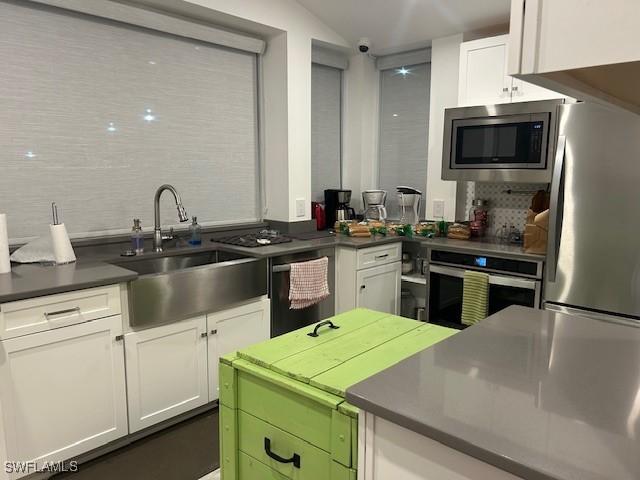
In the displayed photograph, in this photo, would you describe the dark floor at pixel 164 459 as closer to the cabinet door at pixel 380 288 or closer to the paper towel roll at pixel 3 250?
the paper towel roll at pixel 3 250

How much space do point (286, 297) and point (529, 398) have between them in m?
2.22

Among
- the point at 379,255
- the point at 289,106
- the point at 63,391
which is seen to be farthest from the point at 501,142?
the point at 63,391

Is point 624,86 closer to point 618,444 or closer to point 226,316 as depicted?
point 618,444

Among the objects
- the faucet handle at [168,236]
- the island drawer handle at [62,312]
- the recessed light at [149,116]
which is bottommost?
the island drawer handle at [62,312]

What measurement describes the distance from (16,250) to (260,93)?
2032mm

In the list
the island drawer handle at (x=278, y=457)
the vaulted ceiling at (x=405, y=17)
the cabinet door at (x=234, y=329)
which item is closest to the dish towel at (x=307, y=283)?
the cabinet door at (x=234, y=329)

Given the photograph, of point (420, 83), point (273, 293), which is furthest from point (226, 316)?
point (420, 83)

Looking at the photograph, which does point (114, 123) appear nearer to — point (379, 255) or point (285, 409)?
point (379, 255)

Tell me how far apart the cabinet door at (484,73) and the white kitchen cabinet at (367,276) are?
1199mm

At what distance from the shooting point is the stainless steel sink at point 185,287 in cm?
235

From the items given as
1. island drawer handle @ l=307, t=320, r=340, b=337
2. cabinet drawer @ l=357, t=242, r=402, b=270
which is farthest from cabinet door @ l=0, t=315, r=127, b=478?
cabinet drawer @ l=357, t=242, r=402, b=270

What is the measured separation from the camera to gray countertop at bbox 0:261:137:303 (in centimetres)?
199

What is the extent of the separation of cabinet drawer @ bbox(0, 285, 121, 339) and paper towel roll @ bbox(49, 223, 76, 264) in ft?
1.50

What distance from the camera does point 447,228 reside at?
3.63m
